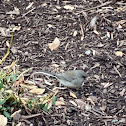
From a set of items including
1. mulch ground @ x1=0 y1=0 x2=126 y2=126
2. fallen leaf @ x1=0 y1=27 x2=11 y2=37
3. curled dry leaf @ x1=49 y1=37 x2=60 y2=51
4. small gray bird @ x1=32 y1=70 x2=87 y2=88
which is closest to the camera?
mulch ground @ x1=0 y1=0 x2=126 y2=126

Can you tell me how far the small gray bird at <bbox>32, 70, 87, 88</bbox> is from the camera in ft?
15.3

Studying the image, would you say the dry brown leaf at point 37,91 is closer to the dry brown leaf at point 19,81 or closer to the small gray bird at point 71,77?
the dry brown leaf at point 19,81

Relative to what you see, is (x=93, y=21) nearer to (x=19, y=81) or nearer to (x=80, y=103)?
(x=80, y=103)

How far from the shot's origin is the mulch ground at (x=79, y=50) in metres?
4.39

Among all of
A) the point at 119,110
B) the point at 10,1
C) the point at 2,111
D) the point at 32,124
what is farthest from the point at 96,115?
the point at 10,1

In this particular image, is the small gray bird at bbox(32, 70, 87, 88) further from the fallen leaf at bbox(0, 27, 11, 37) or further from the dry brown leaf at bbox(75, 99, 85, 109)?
the fallen leaf at bbox(0, 27, 11, 37)

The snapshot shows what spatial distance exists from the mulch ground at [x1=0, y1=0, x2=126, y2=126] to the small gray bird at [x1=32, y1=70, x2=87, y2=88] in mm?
104

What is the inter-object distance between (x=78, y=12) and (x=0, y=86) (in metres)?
2.44

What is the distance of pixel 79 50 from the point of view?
5352mm

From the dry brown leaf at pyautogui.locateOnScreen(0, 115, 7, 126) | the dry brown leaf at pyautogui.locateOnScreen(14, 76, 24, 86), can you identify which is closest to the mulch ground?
the dry brown leaf at pyautogui.locateOnScreen(0, 115, 7, 126)

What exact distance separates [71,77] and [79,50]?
788mm

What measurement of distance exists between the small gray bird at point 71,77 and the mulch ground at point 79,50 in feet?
0.34

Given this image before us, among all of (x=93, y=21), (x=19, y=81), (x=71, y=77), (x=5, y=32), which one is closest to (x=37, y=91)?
(x=19, y=81)

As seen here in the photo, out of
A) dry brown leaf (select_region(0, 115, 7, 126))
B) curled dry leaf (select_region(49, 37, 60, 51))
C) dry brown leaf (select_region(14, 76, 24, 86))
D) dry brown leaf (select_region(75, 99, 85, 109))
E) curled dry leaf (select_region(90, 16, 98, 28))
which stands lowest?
dry brown leaf (select_region(75, 99, 85, 109))
